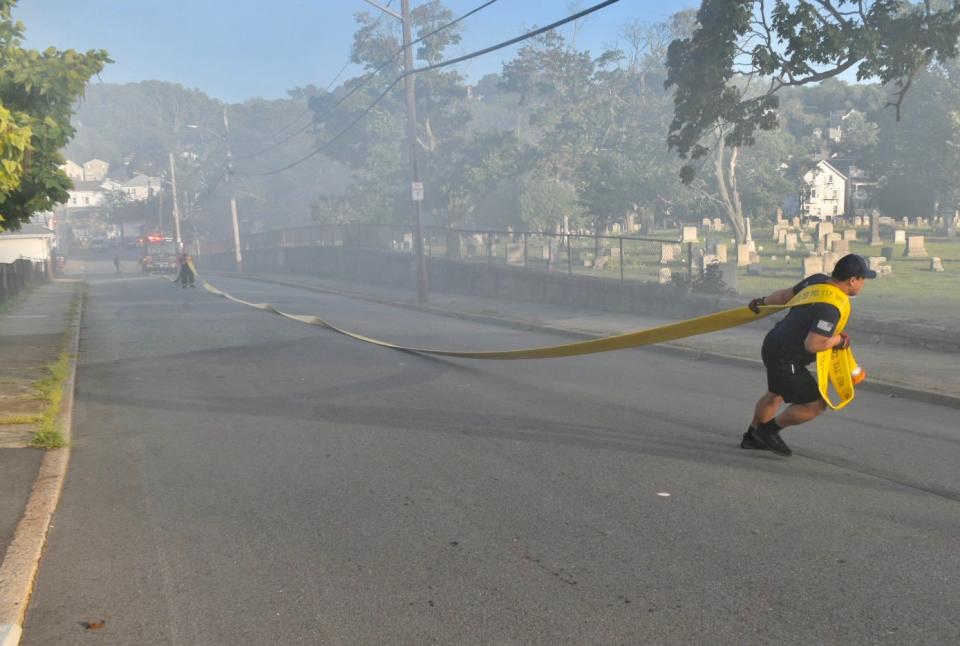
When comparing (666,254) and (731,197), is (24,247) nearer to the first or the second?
(731,197)

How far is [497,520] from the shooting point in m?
5.53

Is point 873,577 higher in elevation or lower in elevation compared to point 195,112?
lower

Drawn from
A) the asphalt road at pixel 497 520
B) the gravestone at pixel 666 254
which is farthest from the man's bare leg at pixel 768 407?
the gravestone at pixel 666 254

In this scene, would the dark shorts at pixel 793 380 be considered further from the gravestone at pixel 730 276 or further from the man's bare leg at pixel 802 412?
the gravestone at pixel 730 276

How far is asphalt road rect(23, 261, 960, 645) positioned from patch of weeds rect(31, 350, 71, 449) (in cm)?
35

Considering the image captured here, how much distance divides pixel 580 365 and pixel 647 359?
1.52 m

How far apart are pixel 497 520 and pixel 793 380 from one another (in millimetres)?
2485

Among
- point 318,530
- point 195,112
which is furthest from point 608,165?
point 195,112

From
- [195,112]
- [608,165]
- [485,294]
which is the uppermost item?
[195,112]

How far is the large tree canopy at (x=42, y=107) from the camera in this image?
10.5 m

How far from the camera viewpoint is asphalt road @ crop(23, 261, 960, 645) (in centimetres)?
414

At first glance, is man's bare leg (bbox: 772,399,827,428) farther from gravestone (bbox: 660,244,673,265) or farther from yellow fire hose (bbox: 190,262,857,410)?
gravestone (bbox: 660,244,673,265)

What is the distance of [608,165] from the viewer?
34906mm

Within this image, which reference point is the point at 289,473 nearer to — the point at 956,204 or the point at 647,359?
the point at 647,359
